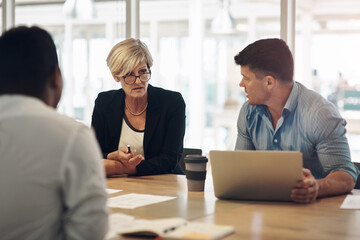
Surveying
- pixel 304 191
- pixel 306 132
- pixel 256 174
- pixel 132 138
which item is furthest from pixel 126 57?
pixel 304 191

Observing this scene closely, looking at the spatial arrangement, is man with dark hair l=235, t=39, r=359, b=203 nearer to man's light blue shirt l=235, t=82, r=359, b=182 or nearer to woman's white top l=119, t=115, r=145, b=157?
man's light blue shirt l=235, t=82, r=359, b=182

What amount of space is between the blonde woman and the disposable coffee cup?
2.05 feet

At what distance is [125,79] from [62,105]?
4.32 metres

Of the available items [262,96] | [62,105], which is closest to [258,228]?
[262,96]

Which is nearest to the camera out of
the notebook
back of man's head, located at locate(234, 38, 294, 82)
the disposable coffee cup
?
the notebook

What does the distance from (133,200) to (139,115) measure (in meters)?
1.16

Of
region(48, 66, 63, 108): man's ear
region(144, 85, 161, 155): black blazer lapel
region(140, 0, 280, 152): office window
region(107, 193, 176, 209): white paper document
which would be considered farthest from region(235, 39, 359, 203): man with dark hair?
region(140, 0, 280, 152): office window

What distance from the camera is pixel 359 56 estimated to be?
16.7ft

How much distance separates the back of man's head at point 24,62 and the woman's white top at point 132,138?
1.85 metres

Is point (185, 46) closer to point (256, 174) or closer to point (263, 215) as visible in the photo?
point (256, 174)

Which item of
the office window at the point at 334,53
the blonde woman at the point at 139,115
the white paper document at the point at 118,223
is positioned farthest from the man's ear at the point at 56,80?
the office window at the point at 334,53

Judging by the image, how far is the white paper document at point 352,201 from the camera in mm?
2105

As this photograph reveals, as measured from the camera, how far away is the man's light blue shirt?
2.52 meters

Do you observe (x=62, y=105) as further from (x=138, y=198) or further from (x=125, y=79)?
(x=138, y=198)
